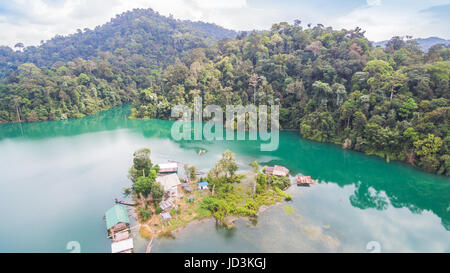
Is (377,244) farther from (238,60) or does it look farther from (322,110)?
(238,60)

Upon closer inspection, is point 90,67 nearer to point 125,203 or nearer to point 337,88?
point 125,203

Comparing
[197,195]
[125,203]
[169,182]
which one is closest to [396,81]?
[197,195]

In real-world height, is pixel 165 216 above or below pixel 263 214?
above

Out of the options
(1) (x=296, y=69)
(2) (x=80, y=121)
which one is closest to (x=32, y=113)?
(2) (x=80, y=121)

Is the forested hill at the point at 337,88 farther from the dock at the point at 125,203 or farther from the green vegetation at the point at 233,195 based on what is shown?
the dock at the point at 125,203

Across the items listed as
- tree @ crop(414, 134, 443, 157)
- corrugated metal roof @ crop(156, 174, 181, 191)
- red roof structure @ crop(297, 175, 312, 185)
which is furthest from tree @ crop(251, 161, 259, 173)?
tree @ crop(414, 134, 443, 157)

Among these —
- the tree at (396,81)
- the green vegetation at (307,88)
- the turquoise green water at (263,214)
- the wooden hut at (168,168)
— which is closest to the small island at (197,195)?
the turquoise green water at (263,214)
